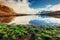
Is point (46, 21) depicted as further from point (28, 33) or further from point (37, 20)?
point (28, 33)

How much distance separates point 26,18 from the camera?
3.30 m

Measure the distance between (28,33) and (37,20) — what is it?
0.72ft

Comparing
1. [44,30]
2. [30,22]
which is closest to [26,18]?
[30,22]

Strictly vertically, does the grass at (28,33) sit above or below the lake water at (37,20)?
below

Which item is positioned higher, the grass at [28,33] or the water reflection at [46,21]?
the water reflection at [46,21]

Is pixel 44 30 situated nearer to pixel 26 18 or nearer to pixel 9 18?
pixel 26 18

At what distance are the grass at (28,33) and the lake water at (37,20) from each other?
0.07m

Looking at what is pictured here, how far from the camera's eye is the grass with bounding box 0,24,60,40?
3.19m

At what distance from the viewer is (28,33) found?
127 inches

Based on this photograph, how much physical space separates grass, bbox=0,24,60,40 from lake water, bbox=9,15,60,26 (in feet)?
0.23

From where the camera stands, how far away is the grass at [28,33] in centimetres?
319

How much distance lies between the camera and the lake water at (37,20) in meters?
3.28

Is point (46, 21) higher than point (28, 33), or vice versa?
point (46, 21)

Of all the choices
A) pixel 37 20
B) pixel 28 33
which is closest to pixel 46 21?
pixel 37 20
